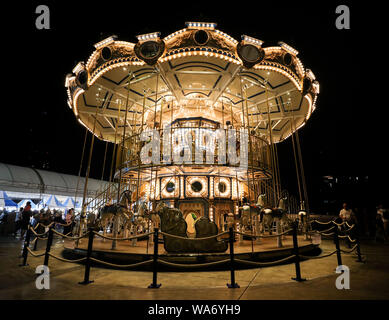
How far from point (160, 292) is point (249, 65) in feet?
23.2

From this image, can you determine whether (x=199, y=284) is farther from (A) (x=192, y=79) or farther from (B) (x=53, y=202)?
(B) (x=53, y=202)

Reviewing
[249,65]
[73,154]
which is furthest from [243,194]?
[73,154]

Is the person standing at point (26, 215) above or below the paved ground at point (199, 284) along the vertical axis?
above

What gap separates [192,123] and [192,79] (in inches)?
87.1

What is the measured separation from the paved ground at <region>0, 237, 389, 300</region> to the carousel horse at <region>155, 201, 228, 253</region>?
0.82 metres

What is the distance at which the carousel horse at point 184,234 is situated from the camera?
5656 millimetres

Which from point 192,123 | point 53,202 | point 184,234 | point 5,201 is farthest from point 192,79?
point 53,202

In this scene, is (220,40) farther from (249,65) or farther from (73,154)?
(73,154)

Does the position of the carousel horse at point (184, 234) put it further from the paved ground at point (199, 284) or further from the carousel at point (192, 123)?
the paved ground at point (199, 284)

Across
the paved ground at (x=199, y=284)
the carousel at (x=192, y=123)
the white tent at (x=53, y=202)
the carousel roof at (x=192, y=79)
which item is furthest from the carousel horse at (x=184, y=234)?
Result: the white tent at (x=53, y=202)

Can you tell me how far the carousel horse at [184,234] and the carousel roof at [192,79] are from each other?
14.8ft

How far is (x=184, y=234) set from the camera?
19.4ft

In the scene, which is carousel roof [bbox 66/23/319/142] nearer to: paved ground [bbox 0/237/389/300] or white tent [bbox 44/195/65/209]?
paved ground [bbox 0/237/389/300]
